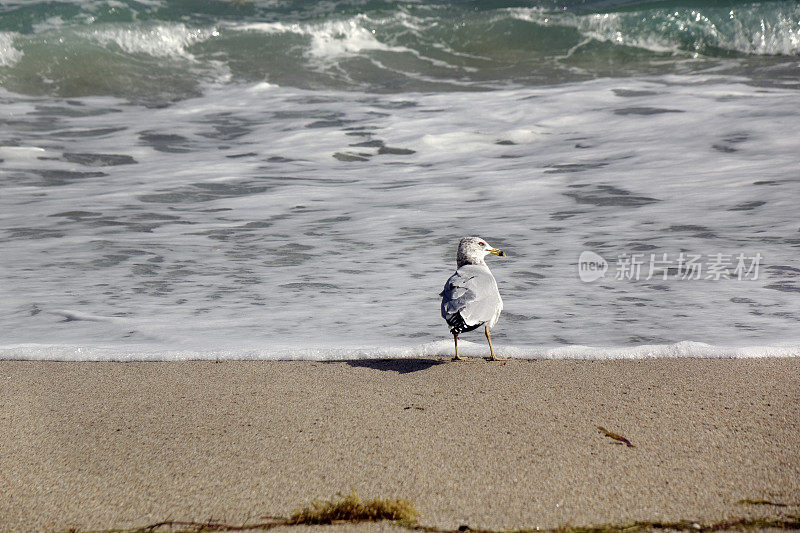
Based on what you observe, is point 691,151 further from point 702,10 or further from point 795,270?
point 702,10

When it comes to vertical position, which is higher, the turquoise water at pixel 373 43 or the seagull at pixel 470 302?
the turquoise water at pixel 373 43

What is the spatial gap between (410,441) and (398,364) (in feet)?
3.09

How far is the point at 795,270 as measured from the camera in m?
4.41

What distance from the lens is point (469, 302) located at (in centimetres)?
307

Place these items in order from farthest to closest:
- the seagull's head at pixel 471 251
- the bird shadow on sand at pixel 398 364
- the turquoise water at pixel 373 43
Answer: the turquoise water at pixel 373 43, the seagull's head at pixel 471 251, the bird shadow on sand at pixel 398 364

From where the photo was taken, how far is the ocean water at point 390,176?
3871 mm

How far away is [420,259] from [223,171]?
3942 millimetres
